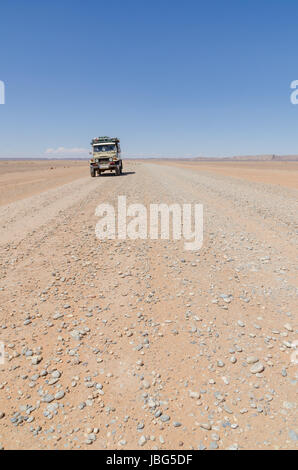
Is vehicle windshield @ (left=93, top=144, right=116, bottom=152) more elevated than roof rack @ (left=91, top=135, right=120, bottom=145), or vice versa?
roof rack @ (left=91, top=135, right=120, bottom=145)

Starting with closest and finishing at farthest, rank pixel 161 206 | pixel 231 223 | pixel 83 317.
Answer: pixel 83 317
pixel 231 223
pixel 161 206

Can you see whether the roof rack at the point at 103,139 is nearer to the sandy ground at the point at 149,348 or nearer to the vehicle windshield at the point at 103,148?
the vehicle windshield at the point at 103,148

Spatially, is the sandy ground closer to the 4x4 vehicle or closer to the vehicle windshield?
the 4x4 vehicle

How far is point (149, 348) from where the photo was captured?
338 centimetres

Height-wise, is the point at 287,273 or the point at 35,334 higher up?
the point at 287,273

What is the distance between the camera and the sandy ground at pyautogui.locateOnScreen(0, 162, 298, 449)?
2.41 m

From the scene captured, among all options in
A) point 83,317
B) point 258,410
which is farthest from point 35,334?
point 258,410

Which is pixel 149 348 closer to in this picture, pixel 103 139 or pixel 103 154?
pixel 103 154

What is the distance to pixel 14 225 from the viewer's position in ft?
31.0

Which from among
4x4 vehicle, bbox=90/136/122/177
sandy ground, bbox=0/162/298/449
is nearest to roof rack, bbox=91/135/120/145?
4x4 vehicle, bbox=90/136/122/177

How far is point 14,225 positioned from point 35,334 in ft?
22.9

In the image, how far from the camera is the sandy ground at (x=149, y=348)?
2.41 meters
